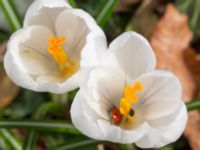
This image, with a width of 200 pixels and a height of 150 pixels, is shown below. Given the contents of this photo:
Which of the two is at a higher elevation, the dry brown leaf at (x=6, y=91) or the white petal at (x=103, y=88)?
the white petal at (x=103, y=88)

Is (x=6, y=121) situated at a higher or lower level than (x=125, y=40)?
lower

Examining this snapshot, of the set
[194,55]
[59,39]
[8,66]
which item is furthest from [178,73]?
[8,66]

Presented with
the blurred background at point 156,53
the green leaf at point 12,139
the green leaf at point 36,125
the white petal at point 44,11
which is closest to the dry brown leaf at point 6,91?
the blurred background at point 156,53

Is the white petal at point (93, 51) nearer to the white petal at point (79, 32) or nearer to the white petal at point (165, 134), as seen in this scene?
the white petal at point (79, 32)

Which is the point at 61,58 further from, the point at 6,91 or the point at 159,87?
the point at 6,91

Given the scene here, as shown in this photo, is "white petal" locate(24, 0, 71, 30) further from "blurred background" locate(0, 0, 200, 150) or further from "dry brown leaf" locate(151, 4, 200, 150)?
"dry brown leaf" locate(151, 4, 200, 150)

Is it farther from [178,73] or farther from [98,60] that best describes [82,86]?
[178,73]

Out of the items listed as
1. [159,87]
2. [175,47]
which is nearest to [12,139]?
[159,87]
